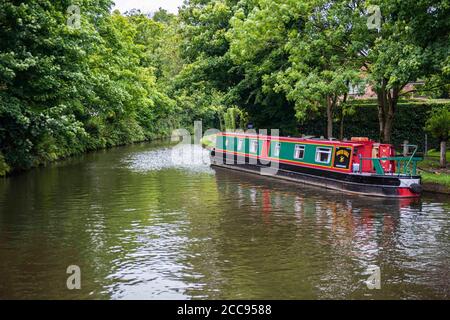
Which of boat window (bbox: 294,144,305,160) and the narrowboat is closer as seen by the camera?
the narrowboat

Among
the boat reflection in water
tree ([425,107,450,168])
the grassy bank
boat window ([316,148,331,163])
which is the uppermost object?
tree ([425,107,450,168])

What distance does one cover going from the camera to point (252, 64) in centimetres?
3222

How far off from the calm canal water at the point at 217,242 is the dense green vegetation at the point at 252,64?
4057 mm

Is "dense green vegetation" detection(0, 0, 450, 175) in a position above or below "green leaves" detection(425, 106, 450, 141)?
above

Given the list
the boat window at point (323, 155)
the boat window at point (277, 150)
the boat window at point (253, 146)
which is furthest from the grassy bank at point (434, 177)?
the boat window at point (253, 146)

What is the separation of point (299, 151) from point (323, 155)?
1.84 meters

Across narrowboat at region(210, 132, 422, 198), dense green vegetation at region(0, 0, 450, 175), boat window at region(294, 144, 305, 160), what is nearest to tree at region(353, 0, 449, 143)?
dense green vegetation at region(0, 0, 450, 175)

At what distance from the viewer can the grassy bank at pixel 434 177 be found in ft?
62.7

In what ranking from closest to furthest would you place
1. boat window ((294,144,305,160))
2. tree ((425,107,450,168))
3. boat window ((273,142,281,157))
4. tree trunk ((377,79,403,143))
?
1. tree ((425,107,450,168))
2. tree trunk ((377,79,403,143))
3. boat window ((294,144,305,160))
4. boat window ((273,142,281,157))

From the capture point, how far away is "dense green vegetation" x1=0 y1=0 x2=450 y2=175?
20.1 meters

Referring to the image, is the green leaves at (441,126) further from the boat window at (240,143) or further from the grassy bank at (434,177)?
the boat window at (240,143)

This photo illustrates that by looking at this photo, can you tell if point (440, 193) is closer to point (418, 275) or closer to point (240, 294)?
point (418, 275)

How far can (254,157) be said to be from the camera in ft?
90.4

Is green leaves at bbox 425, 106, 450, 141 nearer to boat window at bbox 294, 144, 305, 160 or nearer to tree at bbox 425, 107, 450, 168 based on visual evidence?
tree at bbox 425, 107, 450, 168
